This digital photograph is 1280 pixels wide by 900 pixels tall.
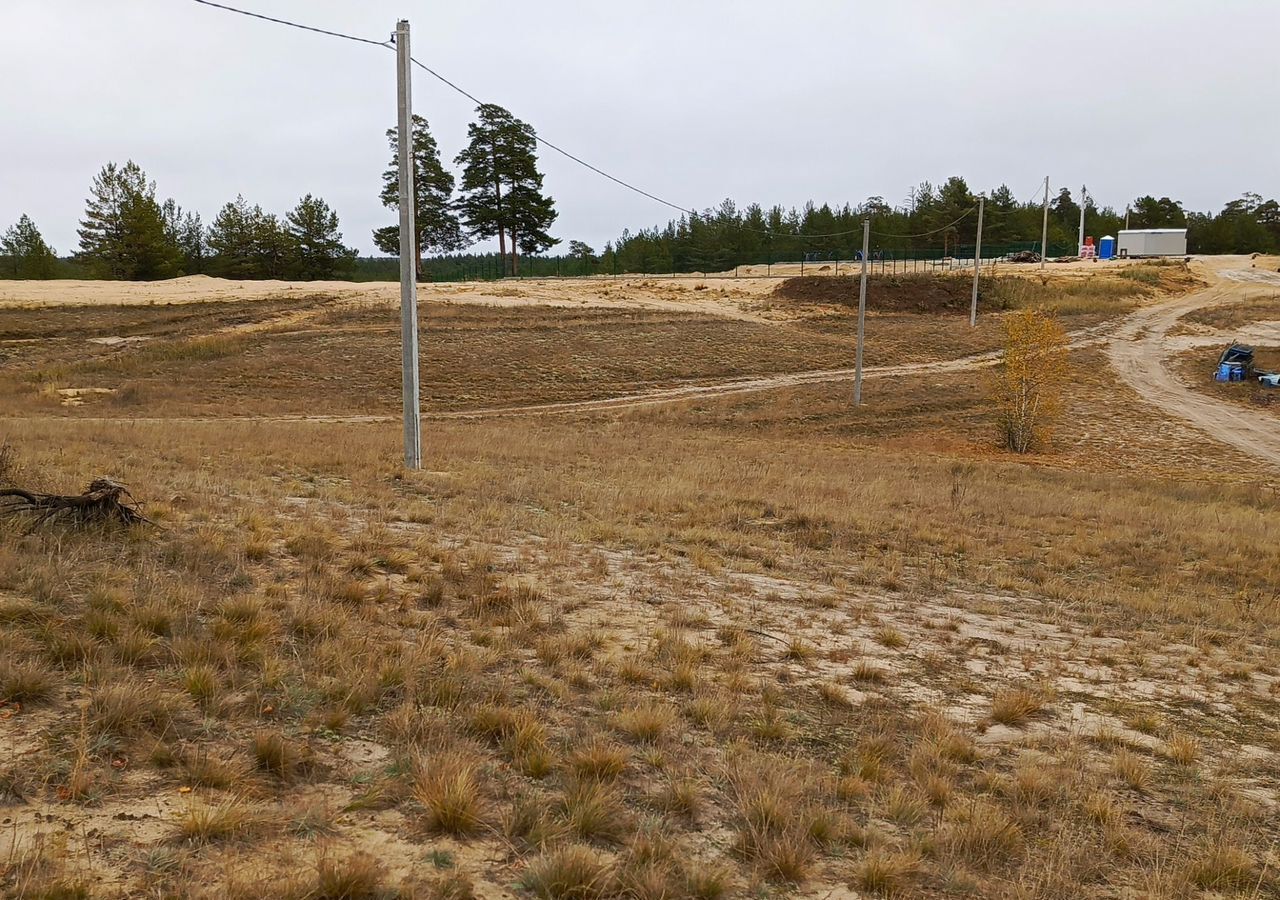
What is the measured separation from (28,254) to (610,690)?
10299cm

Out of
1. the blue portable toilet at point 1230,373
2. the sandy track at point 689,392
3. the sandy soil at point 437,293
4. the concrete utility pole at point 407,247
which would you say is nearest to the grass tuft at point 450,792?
the concrete utility pole at point 407,247

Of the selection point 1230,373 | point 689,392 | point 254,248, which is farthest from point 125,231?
point 1230,373

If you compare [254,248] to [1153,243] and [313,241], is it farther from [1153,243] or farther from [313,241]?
[1153,243]

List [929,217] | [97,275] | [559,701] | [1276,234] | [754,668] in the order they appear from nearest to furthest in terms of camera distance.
Result: [559,701], [754,668], [97,275], [929,217], [1276,234]

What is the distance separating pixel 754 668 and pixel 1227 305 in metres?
79.2

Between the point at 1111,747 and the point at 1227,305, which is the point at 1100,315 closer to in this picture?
the point at 1227,305

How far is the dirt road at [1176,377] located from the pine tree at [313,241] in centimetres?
7245

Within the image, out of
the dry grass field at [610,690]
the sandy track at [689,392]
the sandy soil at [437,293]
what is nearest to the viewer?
the dry grass field at [610,690]

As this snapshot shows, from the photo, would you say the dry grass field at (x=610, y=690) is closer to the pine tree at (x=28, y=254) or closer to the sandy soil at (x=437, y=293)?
the sandy soil at (x=437, y=293)

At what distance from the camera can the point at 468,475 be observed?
16625 millimetres

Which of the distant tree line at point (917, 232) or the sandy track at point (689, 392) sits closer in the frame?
the sandy track at point (689, 392)

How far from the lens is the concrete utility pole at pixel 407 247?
15.6m

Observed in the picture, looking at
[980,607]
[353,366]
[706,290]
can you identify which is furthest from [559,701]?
[706,290]

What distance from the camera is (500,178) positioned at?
8481 cm
